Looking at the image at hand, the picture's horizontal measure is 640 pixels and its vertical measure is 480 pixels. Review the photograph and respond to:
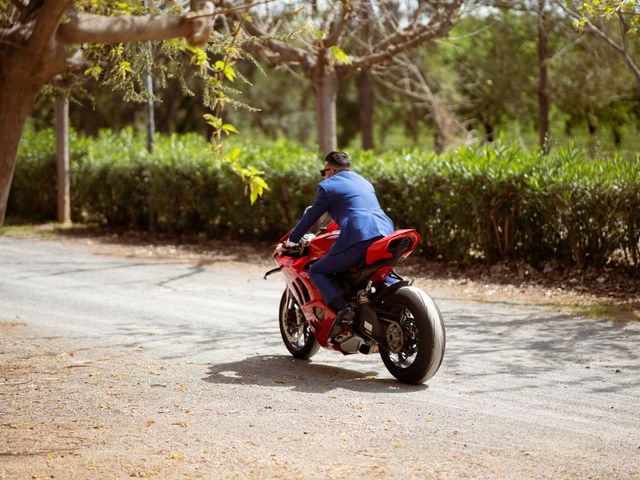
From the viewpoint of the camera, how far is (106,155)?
20469mm

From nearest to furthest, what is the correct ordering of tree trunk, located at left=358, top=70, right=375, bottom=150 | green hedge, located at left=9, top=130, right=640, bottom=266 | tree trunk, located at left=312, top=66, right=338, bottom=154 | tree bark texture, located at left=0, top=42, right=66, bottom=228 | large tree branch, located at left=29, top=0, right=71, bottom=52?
large tree branch, located at left=29, top=0, right=71, bottom=52, tree bark texture, located at left=0, top=42, right=66, bottom=228, green hedge, located at left=9, top=130, right=640, bottom=266, tree trunk, located at left=312, top=66, right=338, bottom=154, tree trunk, located at left=358, top=70, right=375, bottom=150

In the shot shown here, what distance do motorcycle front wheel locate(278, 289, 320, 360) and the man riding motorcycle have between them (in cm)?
68

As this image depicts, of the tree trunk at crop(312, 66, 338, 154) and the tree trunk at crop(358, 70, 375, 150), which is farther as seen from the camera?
the tree trunk at crop(358, 70, 375, 150)

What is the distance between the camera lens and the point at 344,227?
300 inches

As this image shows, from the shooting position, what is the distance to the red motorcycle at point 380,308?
285 inches

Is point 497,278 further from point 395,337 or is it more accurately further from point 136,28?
point 136,28

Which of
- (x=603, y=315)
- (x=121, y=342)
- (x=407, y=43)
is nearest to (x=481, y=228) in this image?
(x=603, y=315)

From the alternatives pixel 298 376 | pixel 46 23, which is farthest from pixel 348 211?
pixel 46 23

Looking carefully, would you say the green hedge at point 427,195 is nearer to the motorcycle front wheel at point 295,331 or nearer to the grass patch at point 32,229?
the grass patch at point 32,229

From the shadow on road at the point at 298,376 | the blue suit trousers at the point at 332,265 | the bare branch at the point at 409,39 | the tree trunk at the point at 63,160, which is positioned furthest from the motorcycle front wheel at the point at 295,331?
the tree trunk at the point at 63,160

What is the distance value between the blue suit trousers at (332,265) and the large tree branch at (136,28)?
2311 millimetres

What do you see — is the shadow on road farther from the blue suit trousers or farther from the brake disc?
the blue suit trousers

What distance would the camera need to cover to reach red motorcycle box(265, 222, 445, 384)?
7.25 metres

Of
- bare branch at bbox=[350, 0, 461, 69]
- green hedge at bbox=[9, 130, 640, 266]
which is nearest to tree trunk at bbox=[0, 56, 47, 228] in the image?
green hedge at bbox=[9, 130, 640, 266]
